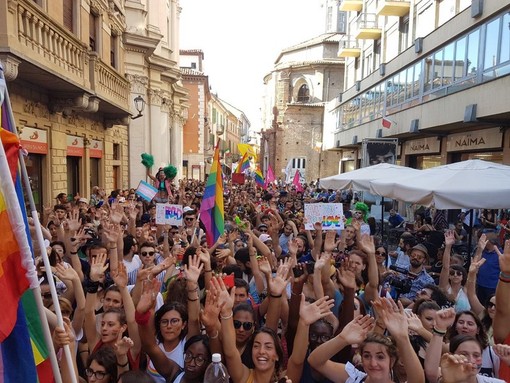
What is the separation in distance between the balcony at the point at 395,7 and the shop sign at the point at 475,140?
7.33 metres

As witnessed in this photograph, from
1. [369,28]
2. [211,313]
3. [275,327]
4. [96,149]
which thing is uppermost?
[369,28]

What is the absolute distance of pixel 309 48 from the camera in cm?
4653

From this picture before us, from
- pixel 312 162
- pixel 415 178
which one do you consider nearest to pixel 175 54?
pixel 312 162

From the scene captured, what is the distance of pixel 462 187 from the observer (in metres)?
5.95

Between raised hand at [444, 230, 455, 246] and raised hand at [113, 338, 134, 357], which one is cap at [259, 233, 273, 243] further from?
raised hand at [113, 338, 134, 357]

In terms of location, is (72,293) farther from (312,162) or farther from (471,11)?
(312,162)

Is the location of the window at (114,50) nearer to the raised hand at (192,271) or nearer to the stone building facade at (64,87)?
the stone building facade at (64,87)

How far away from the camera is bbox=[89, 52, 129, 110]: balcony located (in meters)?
11.3

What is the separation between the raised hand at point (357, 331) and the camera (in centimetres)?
288

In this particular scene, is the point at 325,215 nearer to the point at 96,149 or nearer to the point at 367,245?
the point at 367,245

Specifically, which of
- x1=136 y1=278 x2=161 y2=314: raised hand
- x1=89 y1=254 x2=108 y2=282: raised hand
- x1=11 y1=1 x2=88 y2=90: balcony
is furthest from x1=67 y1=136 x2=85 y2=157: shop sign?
x1=136 y1=278 x2=161 y2=314: raised hand

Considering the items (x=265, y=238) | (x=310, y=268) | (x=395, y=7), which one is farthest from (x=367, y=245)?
(x=395, y=7)

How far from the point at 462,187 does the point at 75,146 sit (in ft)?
33.0

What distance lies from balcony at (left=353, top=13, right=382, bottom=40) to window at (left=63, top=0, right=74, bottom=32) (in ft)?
58.3
